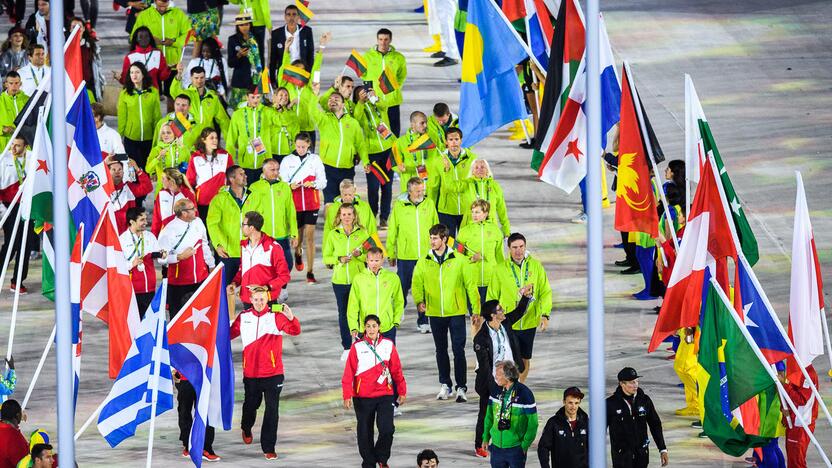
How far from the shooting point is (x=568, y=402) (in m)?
17.7

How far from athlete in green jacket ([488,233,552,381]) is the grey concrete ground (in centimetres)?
84

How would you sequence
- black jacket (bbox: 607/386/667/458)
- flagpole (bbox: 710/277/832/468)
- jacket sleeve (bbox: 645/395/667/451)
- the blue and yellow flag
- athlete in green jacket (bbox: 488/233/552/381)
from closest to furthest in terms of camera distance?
flagpole (bbox: 710/277/832/468) < jacket sleeve (bbox: 645/395/667/451) < black jacket (bbox: 607/386/667/458) < the blue and yellow flag < athlete in green jacket (bbox: 488/233/552/381)

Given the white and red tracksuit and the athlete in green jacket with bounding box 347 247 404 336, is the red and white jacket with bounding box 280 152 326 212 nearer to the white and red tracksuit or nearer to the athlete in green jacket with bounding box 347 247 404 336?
the athlete in green jacket with bounding box 347 247 404 336

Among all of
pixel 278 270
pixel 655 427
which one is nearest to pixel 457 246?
pixel 278 270

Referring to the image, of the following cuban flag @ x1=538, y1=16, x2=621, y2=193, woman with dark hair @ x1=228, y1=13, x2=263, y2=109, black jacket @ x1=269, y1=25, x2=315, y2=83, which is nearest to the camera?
cuban flag @ x1=538, y1=16, x2=621, y2=193

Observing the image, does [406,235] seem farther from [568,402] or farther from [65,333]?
[65,333]

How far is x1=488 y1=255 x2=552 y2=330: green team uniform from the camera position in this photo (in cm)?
2062

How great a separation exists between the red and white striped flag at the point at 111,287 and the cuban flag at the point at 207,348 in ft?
2.07

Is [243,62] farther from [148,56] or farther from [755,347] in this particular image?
[755,347]

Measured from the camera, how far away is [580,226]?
2622 centimetres

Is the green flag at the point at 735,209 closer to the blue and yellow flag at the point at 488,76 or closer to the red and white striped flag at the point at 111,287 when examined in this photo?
the blue and yellow flag at the point at 488,76

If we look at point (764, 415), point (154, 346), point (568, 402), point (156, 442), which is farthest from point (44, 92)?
point (764, 415)

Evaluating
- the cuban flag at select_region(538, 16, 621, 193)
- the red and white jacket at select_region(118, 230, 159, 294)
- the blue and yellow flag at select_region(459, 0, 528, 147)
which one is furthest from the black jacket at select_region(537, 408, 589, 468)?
the red and white jacket at select_region(118, 230, 159, 294)

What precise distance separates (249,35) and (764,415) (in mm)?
12288
